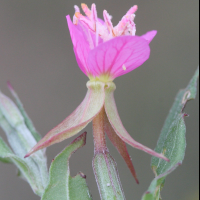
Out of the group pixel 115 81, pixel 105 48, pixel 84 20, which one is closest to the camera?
pixel 105 48

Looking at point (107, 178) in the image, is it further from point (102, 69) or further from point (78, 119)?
point (102, 69)

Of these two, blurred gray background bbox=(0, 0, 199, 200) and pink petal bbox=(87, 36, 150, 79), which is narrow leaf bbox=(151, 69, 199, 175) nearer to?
pink petal bbox=(87, 36, 150, 79)

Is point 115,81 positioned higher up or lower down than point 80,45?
lower down

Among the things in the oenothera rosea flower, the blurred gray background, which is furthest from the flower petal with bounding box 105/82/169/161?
the blurred gray background

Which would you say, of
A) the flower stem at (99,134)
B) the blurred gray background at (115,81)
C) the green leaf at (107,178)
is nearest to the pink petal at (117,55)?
the flower stem at (99,134)

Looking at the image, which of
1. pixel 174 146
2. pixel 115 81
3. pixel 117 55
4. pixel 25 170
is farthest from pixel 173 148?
pixel 115 81

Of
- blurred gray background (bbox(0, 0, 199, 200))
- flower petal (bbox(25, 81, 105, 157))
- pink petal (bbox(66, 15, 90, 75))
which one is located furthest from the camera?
blurred gray background (bbox(0, 0, 199, 200))

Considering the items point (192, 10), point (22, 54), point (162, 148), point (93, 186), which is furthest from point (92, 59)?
point (192, 10)
